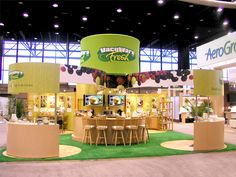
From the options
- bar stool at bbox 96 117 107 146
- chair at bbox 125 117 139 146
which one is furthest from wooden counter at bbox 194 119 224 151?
bar stool at bbox 96 117 107 146

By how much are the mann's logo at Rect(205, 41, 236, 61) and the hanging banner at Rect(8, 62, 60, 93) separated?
6.94 metres

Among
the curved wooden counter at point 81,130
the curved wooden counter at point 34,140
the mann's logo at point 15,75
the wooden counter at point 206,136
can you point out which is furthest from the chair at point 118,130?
the mann's logo at point 15,75

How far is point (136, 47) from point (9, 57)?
10479 mm

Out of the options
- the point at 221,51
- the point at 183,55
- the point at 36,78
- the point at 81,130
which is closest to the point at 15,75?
the point at 36,78

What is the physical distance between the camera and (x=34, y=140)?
673 centimetres

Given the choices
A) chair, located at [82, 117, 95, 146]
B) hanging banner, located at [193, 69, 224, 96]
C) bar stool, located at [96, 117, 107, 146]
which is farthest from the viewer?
chair, located at [82, 117, 95, 146]

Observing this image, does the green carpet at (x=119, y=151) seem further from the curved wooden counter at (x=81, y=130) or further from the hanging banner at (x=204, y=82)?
the hanging banner at (x=204, y=82)

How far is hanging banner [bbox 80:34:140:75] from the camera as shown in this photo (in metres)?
10.9

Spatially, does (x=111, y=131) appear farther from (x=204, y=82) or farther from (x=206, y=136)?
(x=204, y=82)

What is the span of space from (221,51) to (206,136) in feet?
15.7

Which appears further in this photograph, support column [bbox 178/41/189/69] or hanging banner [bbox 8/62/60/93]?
support column [bbox 178/41/189/69]

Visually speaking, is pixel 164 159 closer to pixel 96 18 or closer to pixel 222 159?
pixel 222 159

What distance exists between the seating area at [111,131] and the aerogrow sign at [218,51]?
4555 mm

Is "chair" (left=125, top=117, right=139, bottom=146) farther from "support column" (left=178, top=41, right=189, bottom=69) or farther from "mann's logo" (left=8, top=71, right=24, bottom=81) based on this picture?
"support column" (left=178, top=41, right=189, bottom=69)
